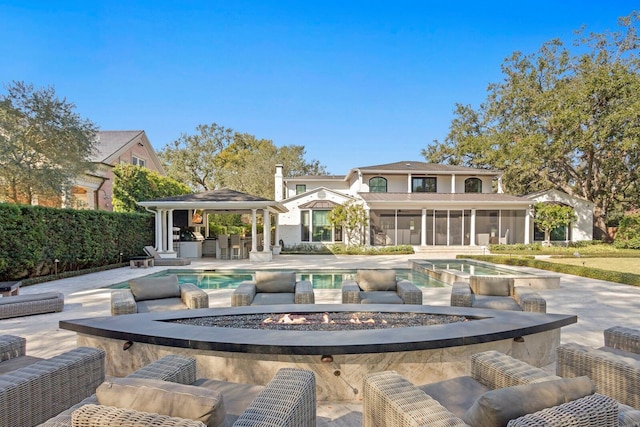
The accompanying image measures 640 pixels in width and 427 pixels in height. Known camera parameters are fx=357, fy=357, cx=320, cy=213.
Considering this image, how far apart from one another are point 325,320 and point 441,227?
19.8 metres

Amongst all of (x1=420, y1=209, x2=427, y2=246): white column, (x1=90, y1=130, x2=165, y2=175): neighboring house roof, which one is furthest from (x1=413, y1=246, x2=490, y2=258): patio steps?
(x1=90, y1=130, x2=165, y2=175): neighboring house roof

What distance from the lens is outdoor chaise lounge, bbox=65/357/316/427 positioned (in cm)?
150

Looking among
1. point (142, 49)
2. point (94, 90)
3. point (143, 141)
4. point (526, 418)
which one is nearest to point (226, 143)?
point (143, 141)

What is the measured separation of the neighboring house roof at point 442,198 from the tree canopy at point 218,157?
15547 millimetres

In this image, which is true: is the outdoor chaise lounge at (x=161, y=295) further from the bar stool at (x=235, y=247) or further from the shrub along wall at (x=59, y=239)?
the bar stool at (x=235, y=247)

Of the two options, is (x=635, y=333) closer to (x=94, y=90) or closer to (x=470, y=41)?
(x=470, y=41)

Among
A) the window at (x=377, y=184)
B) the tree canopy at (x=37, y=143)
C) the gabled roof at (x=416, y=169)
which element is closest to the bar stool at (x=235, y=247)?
the tree canopy at (x=37, y=143)

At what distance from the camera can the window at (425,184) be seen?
2444 centimetres

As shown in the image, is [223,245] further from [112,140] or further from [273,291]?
[112,140]

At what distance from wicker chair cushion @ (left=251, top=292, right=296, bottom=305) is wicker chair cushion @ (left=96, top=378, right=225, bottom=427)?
13.0 feet

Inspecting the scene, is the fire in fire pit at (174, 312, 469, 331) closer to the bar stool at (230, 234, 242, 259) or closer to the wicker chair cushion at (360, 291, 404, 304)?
the wicker chair cushion at (360, 291, 404, 304)

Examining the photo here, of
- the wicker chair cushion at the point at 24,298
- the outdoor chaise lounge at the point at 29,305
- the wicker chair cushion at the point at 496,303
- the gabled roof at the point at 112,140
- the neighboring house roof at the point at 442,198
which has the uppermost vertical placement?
the gabled roof at the point at 112,140

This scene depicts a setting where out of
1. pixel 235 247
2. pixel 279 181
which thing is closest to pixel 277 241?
pixel 235 247

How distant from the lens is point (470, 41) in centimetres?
1908
